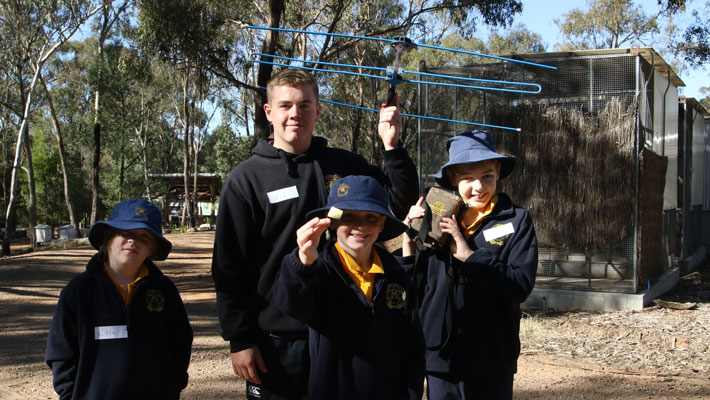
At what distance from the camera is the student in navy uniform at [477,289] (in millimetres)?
2443

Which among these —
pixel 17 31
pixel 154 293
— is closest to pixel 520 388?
pixel 154 293

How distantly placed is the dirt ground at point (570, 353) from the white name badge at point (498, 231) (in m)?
2.82

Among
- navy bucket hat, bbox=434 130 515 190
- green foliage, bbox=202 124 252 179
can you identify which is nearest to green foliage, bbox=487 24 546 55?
green foliage, bbox=202 124 252 179

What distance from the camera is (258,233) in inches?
90.4

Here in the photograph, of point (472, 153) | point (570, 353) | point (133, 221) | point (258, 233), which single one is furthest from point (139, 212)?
point (570, 353)

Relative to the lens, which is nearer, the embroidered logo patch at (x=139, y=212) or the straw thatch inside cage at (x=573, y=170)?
the embroidered logo patch at (x=139, y=212)

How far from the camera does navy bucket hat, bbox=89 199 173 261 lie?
8.80ft

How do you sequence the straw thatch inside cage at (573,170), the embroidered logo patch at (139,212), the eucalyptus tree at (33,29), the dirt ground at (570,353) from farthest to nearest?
the eucalyptus tree at (33,29)
the straw thatch inside cage at (573,170)
the dirt ground at (570,353)
the embroidered logo patch at (139,212)

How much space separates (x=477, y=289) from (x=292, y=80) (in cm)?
114

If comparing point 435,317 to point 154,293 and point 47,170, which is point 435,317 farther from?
point 47,170

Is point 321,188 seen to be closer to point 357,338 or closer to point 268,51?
point 357,338

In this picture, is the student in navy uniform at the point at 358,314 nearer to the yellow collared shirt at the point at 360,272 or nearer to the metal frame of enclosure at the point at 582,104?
the yellow collared shirt at the point at 360,272

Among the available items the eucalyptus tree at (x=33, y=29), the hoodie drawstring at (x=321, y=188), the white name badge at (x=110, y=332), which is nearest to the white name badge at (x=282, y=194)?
the hoodie drawstring at (x=321, y=188)

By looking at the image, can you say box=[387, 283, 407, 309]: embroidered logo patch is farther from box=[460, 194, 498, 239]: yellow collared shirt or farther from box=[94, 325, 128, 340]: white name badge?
box=[94, 325, 128, 340]: white name badge
